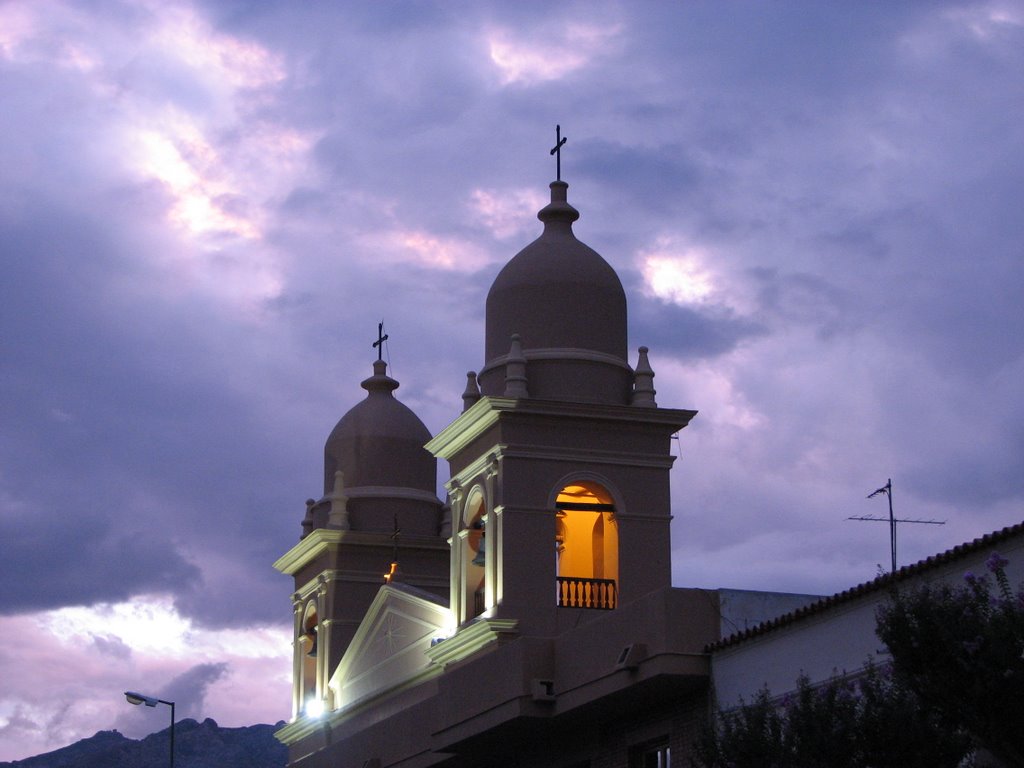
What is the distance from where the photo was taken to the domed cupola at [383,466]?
152ft

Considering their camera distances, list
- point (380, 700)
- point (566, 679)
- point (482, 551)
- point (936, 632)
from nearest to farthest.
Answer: point (936, 632), point (566, 679), point (482, 551), point (380, 700)

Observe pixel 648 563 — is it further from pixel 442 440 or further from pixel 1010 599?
pixel 1010 599

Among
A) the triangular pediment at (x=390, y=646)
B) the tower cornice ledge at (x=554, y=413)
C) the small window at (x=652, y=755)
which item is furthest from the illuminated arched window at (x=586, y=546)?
the small window at (x=652, y=755)

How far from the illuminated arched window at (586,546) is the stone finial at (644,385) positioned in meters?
1.76

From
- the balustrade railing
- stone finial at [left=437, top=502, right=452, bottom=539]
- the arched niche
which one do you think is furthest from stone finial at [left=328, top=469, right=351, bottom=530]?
the balustrade railing

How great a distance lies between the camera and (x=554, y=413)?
36188 mm

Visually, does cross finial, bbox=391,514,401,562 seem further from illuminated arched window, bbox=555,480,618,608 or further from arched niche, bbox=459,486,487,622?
illuminated arched window, bbox=555,480,618,608

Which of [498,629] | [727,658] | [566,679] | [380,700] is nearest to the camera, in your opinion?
[727,658]

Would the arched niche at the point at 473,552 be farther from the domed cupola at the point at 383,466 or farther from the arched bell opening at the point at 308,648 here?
the arched bell opening at the point at 308,648

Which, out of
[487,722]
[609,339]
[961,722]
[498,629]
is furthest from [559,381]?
[961,722]

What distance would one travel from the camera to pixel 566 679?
29422mm

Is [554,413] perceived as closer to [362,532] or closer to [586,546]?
[586,546]

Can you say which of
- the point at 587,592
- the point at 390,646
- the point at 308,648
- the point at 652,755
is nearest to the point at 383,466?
the point at 308,648

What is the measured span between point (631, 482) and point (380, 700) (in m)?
8.57
